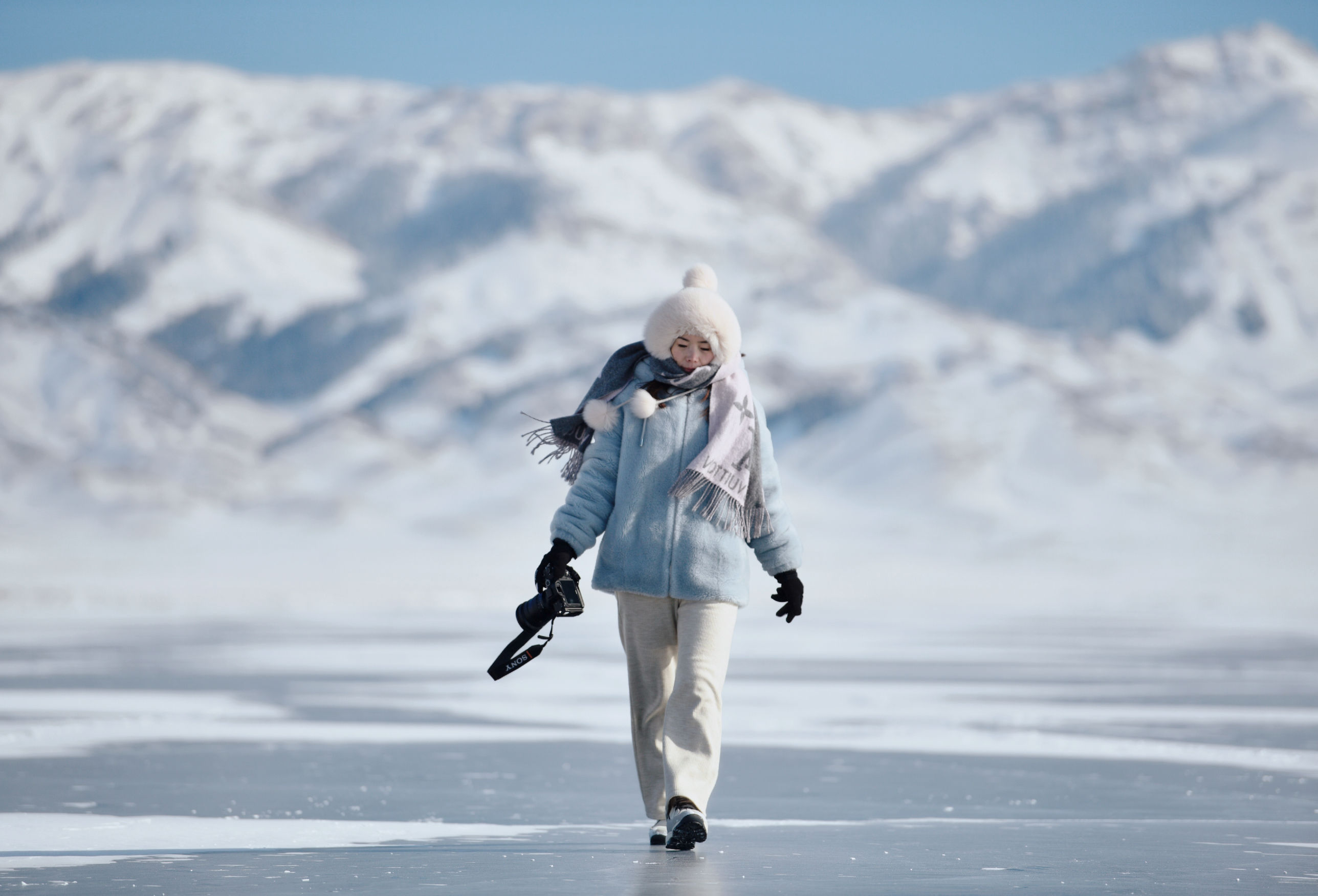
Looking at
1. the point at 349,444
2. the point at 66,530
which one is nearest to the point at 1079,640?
the point at 66,530

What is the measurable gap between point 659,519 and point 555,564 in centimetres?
28

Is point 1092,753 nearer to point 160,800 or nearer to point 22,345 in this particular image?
point 160,800

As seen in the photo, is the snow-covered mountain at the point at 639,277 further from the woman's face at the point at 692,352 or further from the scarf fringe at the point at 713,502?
the scarf fringe at the point at 713,502

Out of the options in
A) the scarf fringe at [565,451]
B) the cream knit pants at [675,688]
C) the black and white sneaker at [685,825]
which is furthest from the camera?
the scarf fringe at [565,451]

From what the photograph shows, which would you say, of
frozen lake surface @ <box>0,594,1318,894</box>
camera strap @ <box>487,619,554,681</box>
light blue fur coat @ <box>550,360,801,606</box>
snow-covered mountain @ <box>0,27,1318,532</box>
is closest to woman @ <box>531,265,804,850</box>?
light blue fur coat @ <box>550,360,801,606</box>

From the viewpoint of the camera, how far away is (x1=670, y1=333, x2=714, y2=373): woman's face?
481 cm

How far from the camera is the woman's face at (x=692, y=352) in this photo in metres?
4.81

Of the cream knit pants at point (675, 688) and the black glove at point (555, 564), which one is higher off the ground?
the black glove at point (555, 564)

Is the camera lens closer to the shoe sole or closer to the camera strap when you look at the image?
the camera strap

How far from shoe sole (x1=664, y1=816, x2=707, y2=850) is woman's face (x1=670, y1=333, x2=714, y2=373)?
112 cm

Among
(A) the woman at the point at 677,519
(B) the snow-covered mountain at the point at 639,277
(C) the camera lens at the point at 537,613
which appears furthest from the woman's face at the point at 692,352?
(B) the snow-covered mountain at the point at 639,277

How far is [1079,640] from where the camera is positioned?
52.3 feet

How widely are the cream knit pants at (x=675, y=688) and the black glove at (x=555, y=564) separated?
0.17m

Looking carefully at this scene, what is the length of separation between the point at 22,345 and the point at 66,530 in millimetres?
20339
